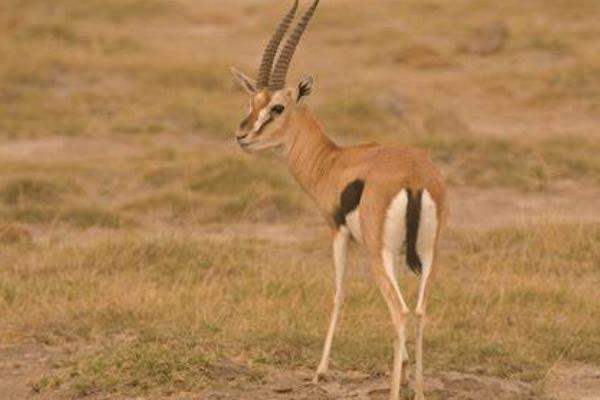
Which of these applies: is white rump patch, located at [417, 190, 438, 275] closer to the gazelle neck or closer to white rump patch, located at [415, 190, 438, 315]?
white rump patch, located at [415, 190, 438, 315]

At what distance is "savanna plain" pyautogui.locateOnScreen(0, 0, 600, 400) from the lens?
6418mm

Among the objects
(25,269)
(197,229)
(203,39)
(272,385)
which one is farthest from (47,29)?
(272,385)

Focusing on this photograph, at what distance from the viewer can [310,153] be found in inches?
245

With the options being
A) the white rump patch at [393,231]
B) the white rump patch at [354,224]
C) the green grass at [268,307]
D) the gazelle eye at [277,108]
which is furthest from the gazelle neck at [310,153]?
the green grass at [268,307]

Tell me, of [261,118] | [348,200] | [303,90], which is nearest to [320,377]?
[348,200]

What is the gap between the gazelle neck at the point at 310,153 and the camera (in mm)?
6113

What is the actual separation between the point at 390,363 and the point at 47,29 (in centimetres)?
1444

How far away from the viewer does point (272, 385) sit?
6008 millimetres

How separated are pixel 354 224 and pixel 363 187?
0.17 m

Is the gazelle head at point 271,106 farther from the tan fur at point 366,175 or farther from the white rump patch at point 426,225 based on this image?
the white rump patch at point 426,225

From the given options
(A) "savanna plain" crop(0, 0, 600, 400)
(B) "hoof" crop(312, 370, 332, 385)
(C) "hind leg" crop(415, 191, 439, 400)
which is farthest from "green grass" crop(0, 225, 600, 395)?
(C) "hind leg" crop(415, 191, 439, 400)

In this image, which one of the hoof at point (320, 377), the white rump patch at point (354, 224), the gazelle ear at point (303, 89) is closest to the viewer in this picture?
the white rump patch at point (354, 224)

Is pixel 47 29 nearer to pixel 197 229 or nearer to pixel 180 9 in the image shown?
pixel 180 9

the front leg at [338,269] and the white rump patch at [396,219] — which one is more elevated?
the white rump patch at [396,219]
